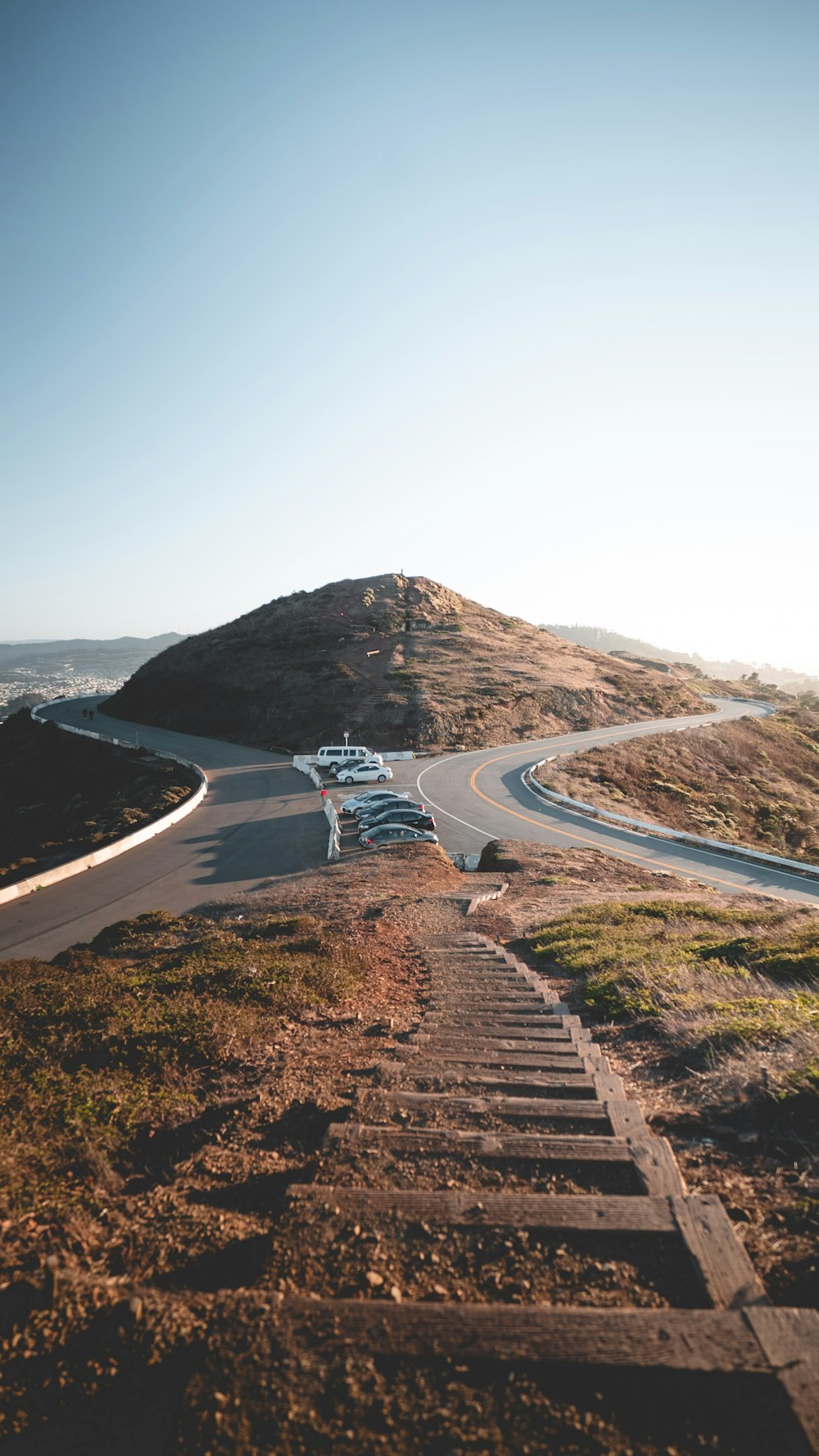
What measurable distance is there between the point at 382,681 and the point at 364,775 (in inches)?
1074

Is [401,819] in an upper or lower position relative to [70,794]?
upper

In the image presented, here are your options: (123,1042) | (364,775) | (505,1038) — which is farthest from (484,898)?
(364,775)

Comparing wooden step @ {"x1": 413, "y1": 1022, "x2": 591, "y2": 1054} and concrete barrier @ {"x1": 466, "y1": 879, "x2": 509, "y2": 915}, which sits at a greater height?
wooden step @ {"x1": 413, "y1": 1022, "x2": 591, "y2": 1054}

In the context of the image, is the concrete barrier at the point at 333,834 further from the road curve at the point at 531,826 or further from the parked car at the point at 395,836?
the road curve at the point at 531,826

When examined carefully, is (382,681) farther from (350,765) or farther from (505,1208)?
(505,1208)

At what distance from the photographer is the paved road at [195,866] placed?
20.7m

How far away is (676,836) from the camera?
33156 millimetres

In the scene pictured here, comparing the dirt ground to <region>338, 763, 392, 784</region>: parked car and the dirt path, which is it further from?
<region>338, 763, 392, 784</region>: parked car

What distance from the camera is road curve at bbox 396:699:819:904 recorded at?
86.7 ft

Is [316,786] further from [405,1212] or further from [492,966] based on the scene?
[405,1212]

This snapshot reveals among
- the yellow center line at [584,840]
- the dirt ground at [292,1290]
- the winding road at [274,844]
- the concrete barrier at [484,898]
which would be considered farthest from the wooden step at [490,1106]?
the yellow center line at [584,840]

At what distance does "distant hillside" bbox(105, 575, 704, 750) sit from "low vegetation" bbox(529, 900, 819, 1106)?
4450cm

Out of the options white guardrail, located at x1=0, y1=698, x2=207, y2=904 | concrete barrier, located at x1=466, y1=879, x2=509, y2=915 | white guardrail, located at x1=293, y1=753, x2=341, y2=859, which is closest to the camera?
concrete barrier, located at x1=466, y1=879, x2=509, y2=915

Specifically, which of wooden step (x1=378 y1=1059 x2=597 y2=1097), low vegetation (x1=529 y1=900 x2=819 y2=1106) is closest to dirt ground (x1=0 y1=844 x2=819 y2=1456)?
wooden step (x1=378 y1=1059 x2=597 y2=1097)
